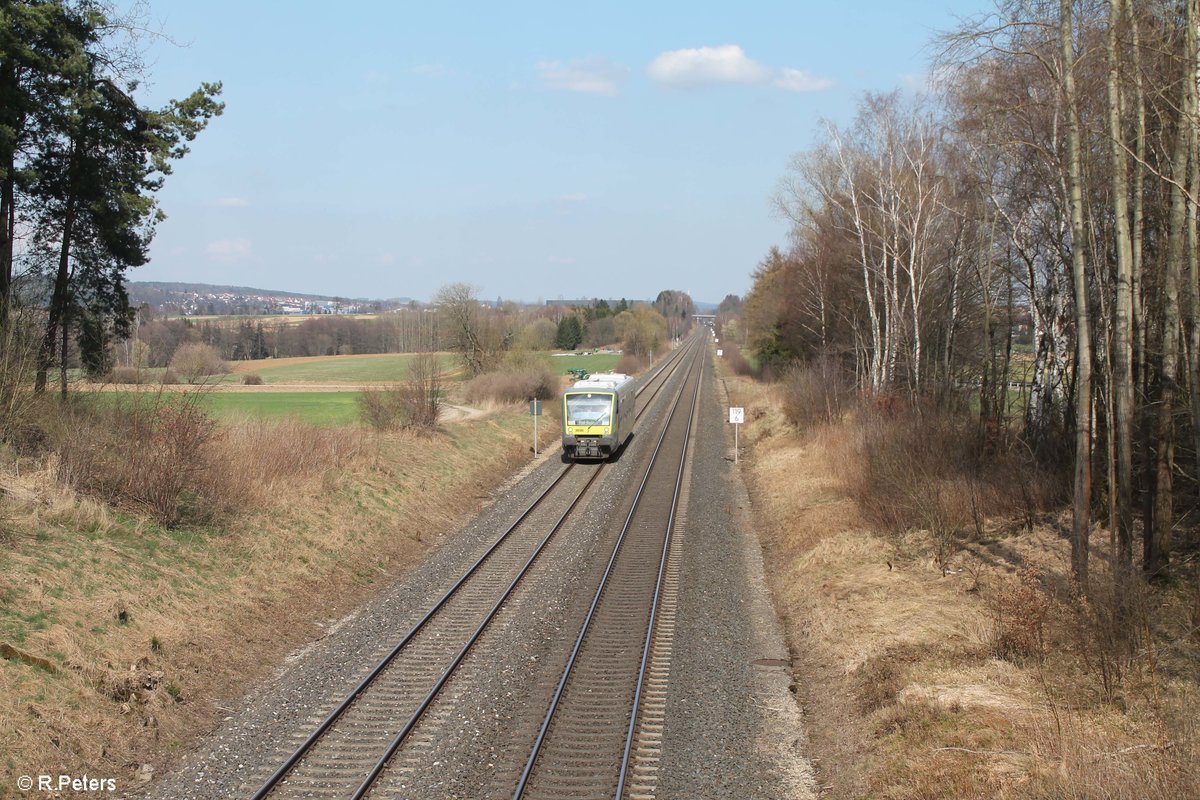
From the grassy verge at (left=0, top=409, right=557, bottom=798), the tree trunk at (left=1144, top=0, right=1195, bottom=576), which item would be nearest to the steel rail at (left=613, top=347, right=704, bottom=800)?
the grassy verge at (left=0, top=409, right=557, bottom=798)

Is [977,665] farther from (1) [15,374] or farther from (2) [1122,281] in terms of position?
(1) [15,374]

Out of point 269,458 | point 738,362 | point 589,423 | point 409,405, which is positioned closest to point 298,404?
point 409,405

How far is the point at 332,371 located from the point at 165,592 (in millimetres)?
77160

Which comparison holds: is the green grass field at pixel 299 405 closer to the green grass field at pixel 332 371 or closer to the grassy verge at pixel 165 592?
the green grass field at pixel 332 371

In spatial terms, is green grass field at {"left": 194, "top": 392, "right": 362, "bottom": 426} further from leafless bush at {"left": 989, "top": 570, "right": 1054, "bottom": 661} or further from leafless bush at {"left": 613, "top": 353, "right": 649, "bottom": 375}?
leafless bush at {"left": 989, "top": 570, "right": 1054, "bottom": 661}

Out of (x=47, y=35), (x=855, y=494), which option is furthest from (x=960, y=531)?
(x=47, y=35)

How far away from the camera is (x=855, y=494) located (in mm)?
18922

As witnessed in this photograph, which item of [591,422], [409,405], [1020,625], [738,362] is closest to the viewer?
[1020,625]

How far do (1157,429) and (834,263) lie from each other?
24551 millimetres

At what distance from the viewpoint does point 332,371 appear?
86.2 m

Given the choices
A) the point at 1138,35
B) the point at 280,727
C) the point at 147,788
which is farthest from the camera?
the point at 1138,35

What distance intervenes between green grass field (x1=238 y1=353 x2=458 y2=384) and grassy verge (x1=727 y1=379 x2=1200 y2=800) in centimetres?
5662

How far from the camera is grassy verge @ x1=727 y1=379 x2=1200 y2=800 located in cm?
716

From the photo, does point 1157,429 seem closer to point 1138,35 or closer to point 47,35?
point 1138,35
